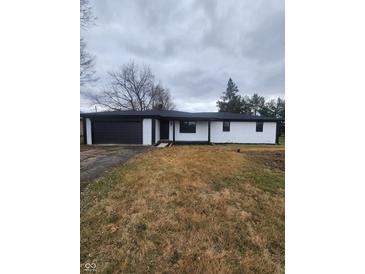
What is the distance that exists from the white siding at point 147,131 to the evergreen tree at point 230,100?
29.4 m

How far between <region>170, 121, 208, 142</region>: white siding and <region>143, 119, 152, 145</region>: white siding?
270 centimetres

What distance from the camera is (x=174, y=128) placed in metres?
14.1

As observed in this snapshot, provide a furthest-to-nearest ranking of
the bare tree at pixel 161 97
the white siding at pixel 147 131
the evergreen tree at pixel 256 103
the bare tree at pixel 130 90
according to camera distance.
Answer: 1. the evergreen tree at pixel 256 103
2. the bare tree at pixel 161 97
3. the bare tree at pixel 130 90
4. the white siding at pixel 147 131

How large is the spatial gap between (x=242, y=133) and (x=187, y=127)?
469 cm

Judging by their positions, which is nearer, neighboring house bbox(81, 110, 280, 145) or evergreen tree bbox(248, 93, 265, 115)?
neighboring house bbox(81, 110, 280, 145)

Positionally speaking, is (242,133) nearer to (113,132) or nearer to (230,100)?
(113,132)

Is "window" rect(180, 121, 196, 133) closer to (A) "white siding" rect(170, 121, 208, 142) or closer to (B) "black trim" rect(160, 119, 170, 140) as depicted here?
(A) "white siding" rect(170, 121, 208, 142)

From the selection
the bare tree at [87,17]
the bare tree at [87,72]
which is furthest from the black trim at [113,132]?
the bare tree at [87,17]

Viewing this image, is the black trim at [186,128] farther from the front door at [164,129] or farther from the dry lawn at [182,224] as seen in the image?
the dry lawn at [182,224]

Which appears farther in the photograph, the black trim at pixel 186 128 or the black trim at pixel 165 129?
the black trim at pixel 165 129

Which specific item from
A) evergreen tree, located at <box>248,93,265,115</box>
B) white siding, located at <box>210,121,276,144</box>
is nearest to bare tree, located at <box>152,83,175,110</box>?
white siding, located at <box>210,121,276,144</box>

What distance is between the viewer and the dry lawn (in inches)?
75.9

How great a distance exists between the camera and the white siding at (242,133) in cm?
1473
